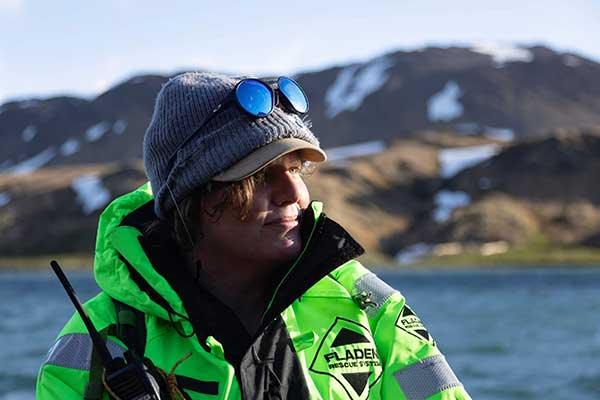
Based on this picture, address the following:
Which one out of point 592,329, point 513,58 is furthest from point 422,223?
point 513,58

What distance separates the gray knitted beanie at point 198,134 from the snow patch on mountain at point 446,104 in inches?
6207

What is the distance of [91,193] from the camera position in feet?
357

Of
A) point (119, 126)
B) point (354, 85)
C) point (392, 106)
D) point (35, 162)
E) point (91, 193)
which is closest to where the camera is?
point (91, 193)

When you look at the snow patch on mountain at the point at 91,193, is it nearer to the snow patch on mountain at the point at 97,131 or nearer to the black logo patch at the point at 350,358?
the snow patch on mountain at the point at 97,131

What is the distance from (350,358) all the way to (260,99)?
0.81 m

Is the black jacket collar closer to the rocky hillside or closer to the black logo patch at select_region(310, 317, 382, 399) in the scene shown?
the black logo patch at select_region(310, 317, 382, 399)

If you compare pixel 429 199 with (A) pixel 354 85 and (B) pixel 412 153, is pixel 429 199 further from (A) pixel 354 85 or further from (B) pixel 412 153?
(A) pixel 354 85

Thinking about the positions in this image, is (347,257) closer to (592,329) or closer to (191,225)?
(191,225)

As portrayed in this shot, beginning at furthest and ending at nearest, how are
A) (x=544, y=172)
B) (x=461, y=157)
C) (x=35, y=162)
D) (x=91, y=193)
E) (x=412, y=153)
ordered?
(x=35, y=162), (x=412, y=153), (x=461, y=157), (x=91, y=193), (x=544, y=172)

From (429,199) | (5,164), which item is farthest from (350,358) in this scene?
(5,164)

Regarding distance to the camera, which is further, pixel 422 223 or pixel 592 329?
pixel 422 223

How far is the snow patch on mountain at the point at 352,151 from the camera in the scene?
394 ft

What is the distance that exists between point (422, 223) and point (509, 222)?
8.29 m

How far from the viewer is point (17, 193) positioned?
117m
